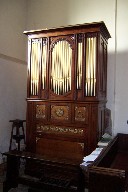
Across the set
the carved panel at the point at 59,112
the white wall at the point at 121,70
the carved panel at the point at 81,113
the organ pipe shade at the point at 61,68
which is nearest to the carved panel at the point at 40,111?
the carved panel at the point at 59,112

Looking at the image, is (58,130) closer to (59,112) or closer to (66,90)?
(59,112)

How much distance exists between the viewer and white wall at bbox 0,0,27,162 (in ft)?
16.6

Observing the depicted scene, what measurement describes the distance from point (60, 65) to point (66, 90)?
48cm

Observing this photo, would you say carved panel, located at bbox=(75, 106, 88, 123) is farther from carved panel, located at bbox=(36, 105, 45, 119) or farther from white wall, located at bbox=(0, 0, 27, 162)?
white wall, located at bbox=(0, 0, 27, 162)

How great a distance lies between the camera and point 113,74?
509 centimetres

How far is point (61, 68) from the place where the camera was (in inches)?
172

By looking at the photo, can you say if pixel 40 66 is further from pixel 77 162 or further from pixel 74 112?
pixel 77 162

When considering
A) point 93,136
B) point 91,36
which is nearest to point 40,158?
point 93,136

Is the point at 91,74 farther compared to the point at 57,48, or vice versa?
the point at 57,48

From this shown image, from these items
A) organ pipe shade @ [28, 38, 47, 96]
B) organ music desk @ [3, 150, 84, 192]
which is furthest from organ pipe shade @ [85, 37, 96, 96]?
organ music desk @ [3, 150, 84, 192]

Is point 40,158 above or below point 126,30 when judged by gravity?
below

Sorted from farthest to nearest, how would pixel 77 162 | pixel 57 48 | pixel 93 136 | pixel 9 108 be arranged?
1. pixel 9 108
2. pixel 57 48
3. pixel 93 136
4. pixel 77 162

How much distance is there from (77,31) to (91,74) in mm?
849

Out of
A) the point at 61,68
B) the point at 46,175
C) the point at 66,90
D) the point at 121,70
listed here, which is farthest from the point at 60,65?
the point at 46,175
